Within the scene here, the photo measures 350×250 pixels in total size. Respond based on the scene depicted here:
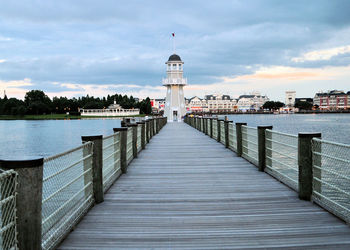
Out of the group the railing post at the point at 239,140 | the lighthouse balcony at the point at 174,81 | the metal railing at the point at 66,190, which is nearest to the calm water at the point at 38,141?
the metal railing at the point at 66,190

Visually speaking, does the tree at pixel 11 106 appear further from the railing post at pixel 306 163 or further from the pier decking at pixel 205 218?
the railing post at pixel 306 163

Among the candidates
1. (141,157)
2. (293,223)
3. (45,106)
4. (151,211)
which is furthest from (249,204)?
(45,106)

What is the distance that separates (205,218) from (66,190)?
2.23 meters

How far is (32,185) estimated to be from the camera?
3273 millimetres

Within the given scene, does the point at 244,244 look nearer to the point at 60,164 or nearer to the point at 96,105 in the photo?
the point at 60,164

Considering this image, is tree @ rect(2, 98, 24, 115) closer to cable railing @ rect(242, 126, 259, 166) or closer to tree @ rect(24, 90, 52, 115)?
tree @ rect(24, 90, 52, 115)

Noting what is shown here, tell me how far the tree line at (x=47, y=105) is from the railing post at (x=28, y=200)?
16644cm

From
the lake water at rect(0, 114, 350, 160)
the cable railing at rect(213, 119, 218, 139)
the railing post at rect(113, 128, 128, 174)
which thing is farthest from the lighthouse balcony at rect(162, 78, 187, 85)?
the railing post at rect(113, 128, 128, 174)

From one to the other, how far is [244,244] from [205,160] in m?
7.14

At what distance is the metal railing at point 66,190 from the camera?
159 inches

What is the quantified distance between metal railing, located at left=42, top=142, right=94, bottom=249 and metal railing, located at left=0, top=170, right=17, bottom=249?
0.60 meters

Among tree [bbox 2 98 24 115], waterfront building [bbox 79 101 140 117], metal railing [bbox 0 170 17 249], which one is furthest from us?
waterfront building [bbox 79 101 140 117]

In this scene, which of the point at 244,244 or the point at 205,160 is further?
the point at 205,160

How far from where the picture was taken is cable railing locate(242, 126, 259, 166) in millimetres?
10092
